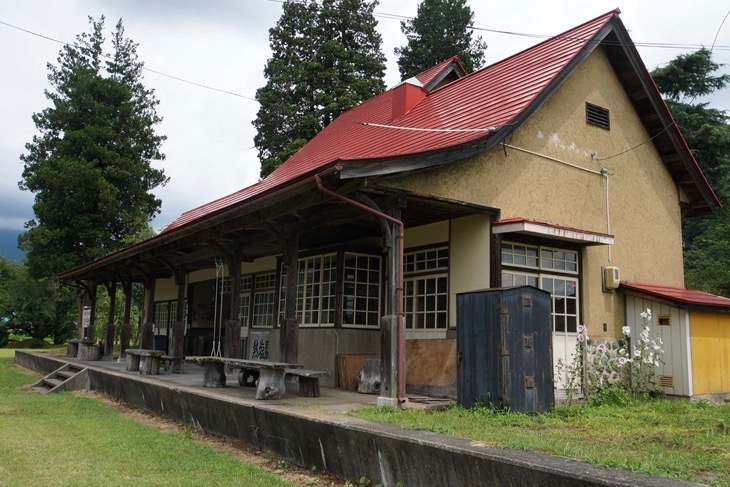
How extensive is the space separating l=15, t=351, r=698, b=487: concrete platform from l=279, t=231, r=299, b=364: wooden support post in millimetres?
807

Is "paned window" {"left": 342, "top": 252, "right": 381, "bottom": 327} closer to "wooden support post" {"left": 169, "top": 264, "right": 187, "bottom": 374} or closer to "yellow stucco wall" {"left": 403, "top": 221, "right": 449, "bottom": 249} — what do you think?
"yellow stucco wall" {"left": 403, "top": 221, "right": 449, "bottom": 249}

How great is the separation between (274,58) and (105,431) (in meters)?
25.8

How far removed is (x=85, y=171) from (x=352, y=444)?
2593 centimetres

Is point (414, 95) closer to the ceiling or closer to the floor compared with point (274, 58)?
closer to the floor

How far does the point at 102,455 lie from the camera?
6812mm

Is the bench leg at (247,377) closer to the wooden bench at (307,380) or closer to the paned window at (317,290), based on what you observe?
the wooden bench at (307,380)

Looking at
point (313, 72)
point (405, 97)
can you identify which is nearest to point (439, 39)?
point (313, 72)

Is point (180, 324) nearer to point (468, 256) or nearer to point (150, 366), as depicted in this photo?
point (150, 366)

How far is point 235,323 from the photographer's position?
11.6 m

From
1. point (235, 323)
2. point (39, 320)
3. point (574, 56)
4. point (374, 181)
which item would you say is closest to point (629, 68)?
point (574, 56)

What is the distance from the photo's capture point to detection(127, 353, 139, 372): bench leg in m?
13.7

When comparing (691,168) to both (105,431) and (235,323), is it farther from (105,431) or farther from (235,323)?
(105,431)

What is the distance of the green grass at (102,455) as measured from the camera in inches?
231

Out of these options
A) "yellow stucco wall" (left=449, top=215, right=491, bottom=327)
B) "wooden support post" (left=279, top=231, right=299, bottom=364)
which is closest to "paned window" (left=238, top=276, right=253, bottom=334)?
"wooden support post" (left=279, top=231, right=299, bottom=364)
